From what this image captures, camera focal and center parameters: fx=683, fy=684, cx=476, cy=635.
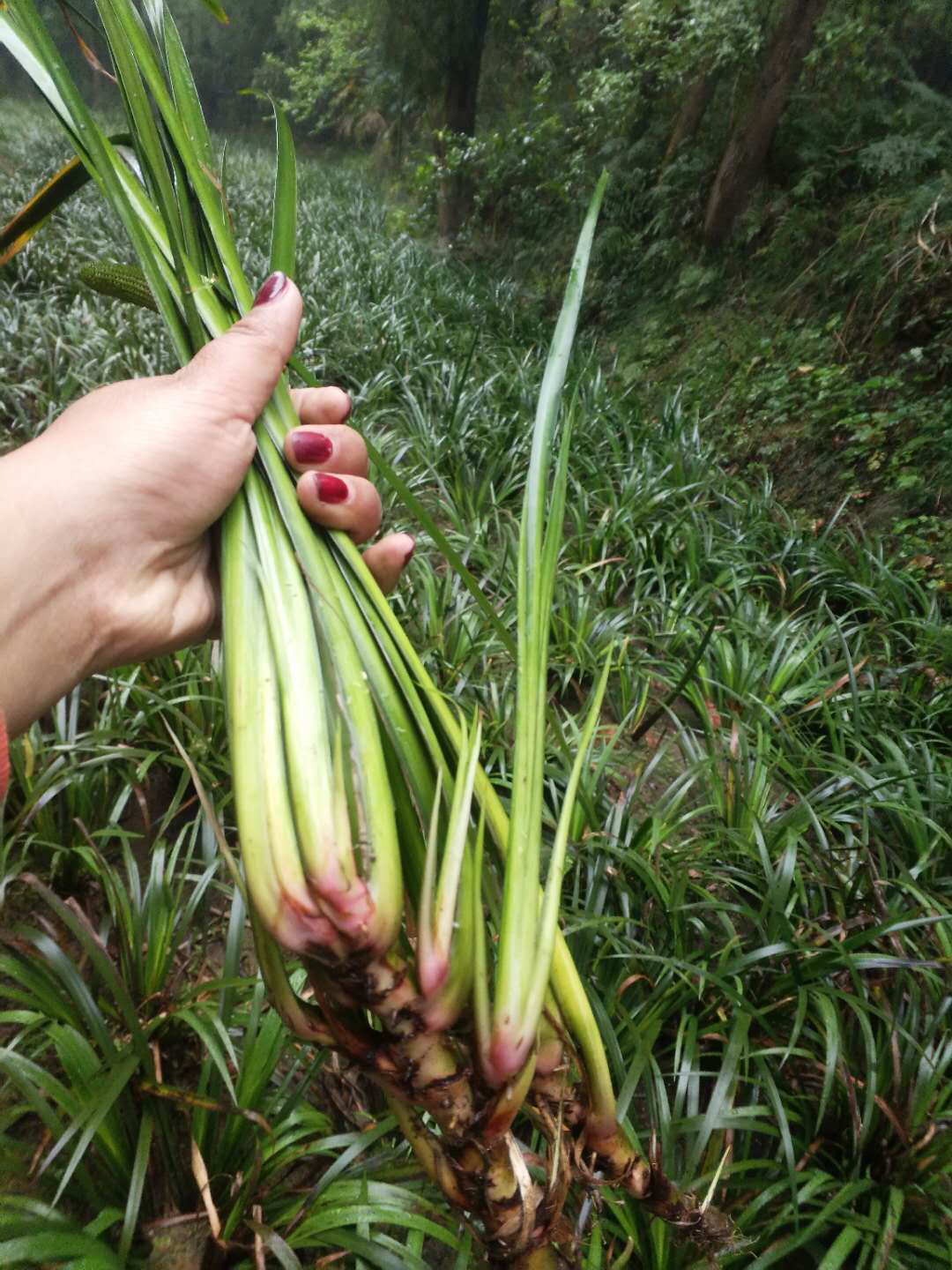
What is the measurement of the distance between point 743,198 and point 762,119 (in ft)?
1.37

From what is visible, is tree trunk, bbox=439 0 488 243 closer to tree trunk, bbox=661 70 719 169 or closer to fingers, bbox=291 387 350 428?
tree trunk, bbox=661 70 719 169

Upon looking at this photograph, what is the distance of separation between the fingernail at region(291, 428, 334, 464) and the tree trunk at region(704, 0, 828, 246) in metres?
4.89

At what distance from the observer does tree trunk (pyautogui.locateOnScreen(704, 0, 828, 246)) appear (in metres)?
4.02

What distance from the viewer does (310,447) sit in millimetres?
834

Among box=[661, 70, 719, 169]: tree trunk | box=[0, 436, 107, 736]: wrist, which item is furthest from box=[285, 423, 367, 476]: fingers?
box=[661, 70, 719, 169]: tree trunk

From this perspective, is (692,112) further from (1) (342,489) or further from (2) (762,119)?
(1) (342,489)

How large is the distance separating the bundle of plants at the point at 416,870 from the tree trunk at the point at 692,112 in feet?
18.8

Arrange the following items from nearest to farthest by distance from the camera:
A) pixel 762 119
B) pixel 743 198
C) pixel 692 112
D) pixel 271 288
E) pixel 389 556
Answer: pixel 271 288 < pixel 389 556 < pixel 762 119 < pixel 743 198 < pixel 692 112

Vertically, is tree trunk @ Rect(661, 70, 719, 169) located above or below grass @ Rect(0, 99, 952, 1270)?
above

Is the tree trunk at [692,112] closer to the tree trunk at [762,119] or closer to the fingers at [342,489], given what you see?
the tree trunk at [762,119]

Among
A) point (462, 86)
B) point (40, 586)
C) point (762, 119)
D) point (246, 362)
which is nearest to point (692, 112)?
point (762, 119)

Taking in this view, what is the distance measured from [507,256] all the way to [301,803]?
26.1 ft

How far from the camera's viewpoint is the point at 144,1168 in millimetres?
771

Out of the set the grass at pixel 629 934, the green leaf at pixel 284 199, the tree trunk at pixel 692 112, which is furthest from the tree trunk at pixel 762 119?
the green leaf at pixel 284 199
